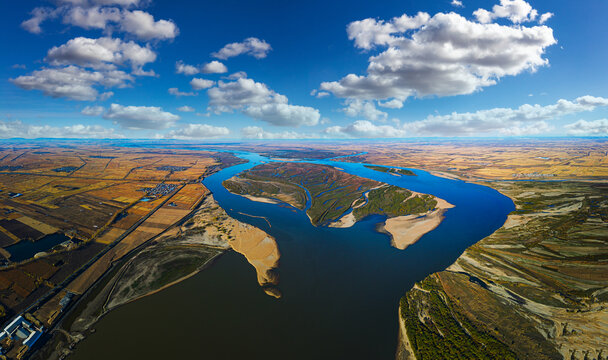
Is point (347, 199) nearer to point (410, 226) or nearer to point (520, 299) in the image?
point (410, 226)

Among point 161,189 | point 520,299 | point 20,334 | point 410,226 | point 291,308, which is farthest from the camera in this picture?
point 161,189

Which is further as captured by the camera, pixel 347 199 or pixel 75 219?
pixel 347 199

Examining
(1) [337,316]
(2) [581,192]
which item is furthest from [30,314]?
(2) [581,192]

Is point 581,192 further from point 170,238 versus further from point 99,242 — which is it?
point 99,242

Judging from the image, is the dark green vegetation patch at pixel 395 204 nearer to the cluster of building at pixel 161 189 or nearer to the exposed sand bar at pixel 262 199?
the exposed sand bar at pixel 262 199

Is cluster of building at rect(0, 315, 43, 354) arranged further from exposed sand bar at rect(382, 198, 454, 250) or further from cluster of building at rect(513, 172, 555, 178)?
cluster of building at rect(513, 172, 555, 178)

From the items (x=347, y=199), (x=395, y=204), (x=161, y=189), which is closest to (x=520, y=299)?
(x=395, y=204)

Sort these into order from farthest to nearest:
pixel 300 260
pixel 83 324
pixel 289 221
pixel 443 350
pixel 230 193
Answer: pixel 230 193 < pixel 289 221 < pixel 300 260 < pixel 83 324 < pixel 443 350
